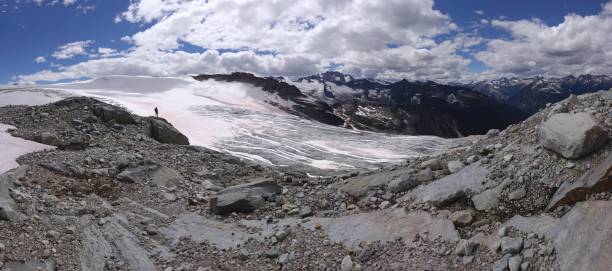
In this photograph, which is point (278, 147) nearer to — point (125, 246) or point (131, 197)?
point (131, 197)

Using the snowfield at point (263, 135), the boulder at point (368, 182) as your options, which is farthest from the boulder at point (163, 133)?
the boulder at point (368, 182)

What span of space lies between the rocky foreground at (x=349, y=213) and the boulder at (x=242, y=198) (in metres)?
0.05

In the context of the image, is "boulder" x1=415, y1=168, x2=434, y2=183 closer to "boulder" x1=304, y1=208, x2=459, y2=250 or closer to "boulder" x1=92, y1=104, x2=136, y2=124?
"boulder" x1=304, y1=208, x2=459, y2=250

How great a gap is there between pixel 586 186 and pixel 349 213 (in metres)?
6.18

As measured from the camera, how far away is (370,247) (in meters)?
10.4

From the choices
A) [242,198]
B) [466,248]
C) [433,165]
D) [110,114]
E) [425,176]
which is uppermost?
[110,114]

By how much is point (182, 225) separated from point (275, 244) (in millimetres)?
3908

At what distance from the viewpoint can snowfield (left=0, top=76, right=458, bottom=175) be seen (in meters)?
53.0

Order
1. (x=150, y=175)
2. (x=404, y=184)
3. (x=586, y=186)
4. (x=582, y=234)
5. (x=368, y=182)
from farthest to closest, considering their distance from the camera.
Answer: (x=150, y=175) < (x=368, y=182) < (x=404, y=184) < (x=586, y=186) < (x=582, y=234)

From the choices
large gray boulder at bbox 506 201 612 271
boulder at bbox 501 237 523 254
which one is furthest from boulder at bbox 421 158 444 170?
boulder at bbox 501 237 523 254

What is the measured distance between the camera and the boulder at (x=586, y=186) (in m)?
8.34

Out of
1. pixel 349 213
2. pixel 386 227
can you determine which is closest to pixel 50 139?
pixel 349 213

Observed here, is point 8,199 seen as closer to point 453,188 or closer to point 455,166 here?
point 453,188

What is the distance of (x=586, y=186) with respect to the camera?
8586 mm
